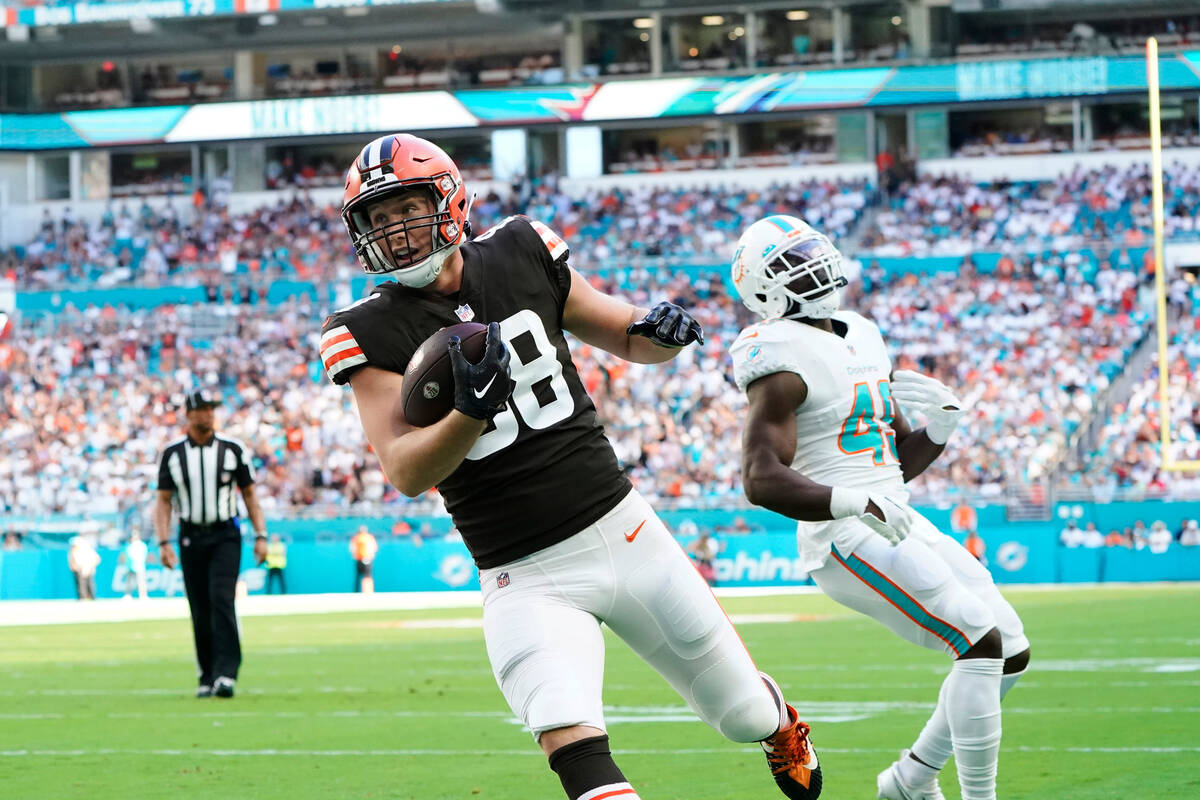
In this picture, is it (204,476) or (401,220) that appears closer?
(401,220)

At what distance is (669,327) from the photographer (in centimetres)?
412

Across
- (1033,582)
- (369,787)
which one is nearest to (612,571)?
(369,787)

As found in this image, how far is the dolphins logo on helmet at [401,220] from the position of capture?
3.96m

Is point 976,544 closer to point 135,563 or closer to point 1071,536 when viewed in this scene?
point 1071,536

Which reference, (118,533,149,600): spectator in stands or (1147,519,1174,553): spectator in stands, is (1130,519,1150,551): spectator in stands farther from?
(118,533,149,600): spectator in stands

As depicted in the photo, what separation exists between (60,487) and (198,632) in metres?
20.6

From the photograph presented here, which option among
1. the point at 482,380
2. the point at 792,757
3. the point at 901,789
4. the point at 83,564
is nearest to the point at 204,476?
the point at 901,789

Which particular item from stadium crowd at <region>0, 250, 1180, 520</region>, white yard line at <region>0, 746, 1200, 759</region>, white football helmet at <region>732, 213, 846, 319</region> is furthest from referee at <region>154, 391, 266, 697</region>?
stadium crowd at <region>0, 250, 1180, 520</region>

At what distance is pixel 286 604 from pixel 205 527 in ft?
42.2

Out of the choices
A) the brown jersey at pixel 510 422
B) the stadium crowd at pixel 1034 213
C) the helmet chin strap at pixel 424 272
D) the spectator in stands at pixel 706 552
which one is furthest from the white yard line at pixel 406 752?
the stadium crowd at pixel 1034 213

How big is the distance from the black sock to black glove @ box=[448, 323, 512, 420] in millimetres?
753

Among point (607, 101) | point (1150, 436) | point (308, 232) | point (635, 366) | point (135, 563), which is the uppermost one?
point (607, 101)

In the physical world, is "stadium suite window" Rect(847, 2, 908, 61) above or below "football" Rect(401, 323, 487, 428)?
above

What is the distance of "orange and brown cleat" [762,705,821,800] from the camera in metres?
4.50
